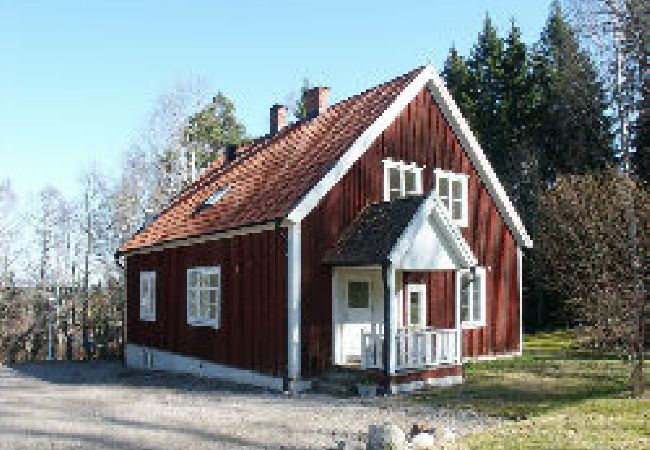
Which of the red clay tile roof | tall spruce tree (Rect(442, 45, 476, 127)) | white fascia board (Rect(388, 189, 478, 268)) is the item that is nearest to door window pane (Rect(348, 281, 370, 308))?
white fascia board (Rect(388, 189, 478, 268))

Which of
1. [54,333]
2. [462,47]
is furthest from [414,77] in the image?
[462,47]

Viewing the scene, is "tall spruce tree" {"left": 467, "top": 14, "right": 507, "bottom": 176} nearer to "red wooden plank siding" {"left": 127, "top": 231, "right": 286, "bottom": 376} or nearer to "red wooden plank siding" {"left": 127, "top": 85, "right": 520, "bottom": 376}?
"red wooden plank siding" {"left": 127, "top": 85, "right": 520, "bottom": 376}

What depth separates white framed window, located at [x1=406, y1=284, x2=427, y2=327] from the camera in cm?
1777

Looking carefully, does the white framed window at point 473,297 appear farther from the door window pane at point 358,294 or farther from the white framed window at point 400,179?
the door window pane at point 358,294

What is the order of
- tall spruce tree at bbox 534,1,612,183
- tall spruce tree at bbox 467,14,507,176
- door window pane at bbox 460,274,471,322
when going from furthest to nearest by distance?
tall spruce tree at bbox 467,14,507,176 < tall spruce tree at bbox 534,1,612,183 < door window pane at bbox 460,274,471,322

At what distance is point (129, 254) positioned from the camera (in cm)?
2408

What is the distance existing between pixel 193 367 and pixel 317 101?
28.4 feet

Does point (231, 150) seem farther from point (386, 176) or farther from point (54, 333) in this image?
point (54, 333)

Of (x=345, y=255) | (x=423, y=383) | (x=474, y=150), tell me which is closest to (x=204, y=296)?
(x=345, y=255)

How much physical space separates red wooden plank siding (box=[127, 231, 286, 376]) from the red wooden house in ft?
0.14

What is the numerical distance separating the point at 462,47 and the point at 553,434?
129 feet

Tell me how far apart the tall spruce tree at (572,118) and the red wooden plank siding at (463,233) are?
15172mm

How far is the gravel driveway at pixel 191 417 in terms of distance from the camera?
1030 centimetres

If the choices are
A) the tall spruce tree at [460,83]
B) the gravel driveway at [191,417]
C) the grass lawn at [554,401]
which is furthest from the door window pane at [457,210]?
the tall spruce tree at [460,83]
